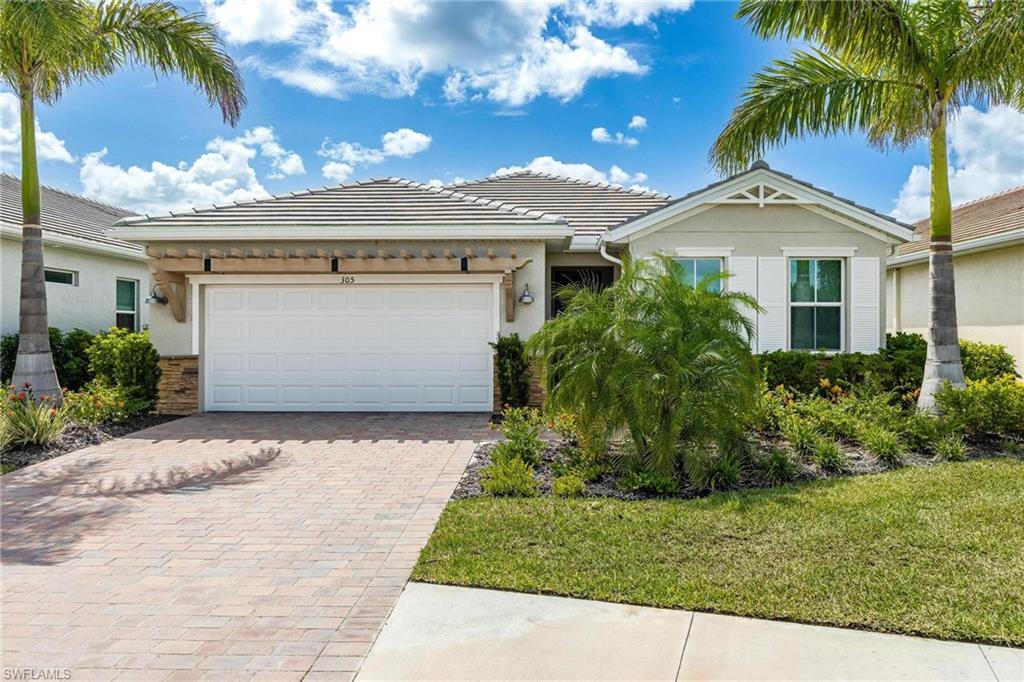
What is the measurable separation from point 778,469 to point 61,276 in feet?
52.5

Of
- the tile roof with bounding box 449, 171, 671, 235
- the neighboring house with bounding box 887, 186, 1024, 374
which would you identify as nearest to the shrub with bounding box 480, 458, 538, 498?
the tile roof with bounding box 449, 171, 671, 235

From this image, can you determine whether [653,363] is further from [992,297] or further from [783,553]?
[992,297]

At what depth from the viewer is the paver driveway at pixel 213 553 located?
3303 millimetres

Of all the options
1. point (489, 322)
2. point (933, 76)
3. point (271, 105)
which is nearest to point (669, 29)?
point (933, 76)

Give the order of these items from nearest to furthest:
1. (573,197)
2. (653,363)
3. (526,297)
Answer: (653,363) → (526,297) → (573,197)

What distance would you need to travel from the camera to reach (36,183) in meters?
9.67

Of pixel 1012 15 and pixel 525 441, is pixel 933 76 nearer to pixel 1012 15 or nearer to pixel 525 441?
pixel 1012 15

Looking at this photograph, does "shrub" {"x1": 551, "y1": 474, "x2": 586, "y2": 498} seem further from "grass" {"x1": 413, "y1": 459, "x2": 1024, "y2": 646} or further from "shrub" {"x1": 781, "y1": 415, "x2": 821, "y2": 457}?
"shrub" {"x1": 781, "y1": 415, "x2": 821, "y2": 457}

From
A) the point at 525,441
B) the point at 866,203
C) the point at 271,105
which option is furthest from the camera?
the point at 271,105

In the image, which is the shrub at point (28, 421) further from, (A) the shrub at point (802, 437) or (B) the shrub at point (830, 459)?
(B) the shrub at point (830, 459)

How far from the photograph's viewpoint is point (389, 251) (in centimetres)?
1152

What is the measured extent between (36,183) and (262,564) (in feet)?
29.1

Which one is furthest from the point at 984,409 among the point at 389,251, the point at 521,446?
→ the point at 389,251

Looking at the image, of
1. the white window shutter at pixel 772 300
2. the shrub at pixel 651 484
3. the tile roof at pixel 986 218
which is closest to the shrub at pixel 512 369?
the white window shutter at pixel 772 300
